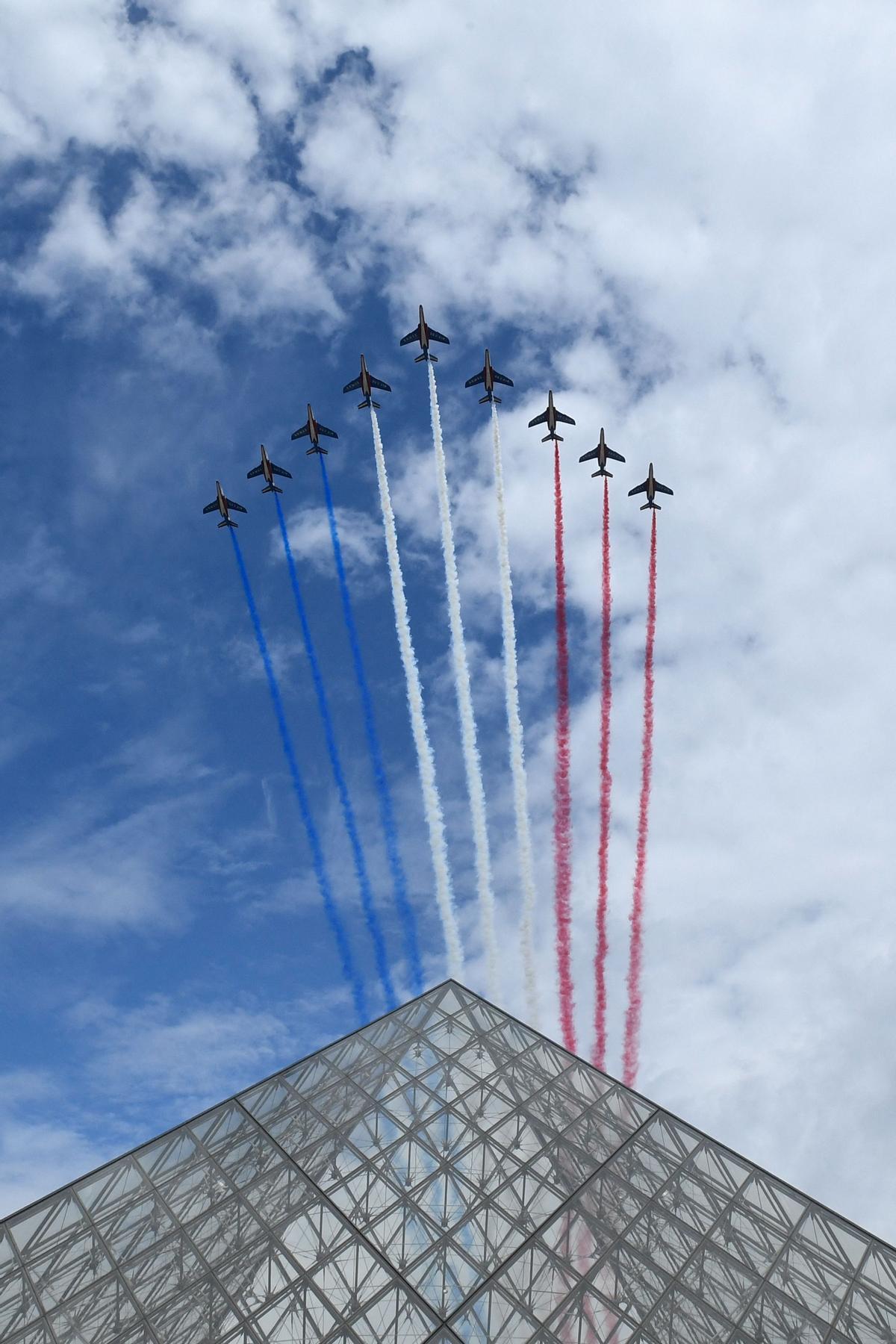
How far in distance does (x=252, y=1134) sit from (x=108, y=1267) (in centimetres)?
667

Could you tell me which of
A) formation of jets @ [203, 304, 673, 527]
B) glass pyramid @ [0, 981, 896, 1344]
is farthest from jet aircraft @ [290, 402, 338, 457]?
glass pyramid @ [0, 981, 896, 1344]

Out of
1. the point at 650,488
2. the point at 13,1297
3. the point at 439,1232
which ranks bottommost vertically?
the point at 439,1232

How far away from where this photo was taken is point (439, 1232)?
25.6 meters

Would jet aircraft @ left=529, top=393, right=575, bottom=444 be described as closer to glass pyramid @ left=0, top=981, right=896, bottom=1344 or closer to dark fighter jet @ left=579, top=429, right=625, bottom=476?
dark fighter jet @ left=579, top=429, right=625, bottom=476

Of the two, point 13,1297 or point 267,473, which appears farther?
point 267,473

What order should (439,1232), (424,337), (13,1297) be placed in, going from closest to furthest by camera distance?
(13,1297)
(439,1232)
(424,337)

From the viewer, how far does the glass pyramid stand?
901 inches

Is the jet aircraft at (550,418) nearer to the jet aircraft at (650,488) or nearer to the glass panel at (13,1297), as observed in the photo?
the jet aircraft at (650,488)

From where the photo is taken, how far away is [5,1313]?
24.2m

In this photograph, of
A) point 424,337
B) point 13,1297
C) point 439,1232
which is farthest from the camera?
point 424,337

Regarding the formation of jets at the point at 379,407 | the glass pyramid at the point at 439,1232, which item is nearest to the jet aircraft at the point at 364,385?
the formation of jets at the point at 379,407

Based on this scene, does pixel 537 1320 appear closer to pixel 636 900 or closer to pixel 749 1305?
pixel 749 1305

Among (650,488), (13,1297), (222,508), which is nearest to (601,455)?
(650,488)

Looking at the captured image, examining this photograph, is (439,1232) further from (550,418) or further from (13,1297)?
(550,418)
